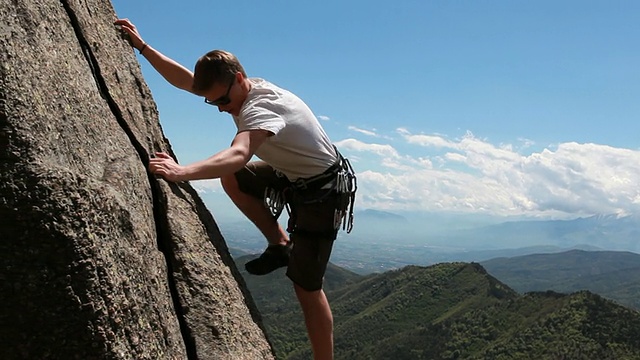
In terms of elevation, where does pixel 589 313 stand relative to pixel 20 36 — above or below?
below

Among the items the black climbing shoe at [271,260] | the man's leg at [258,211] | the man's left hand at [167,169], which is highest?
the man's left hand at [167,169]

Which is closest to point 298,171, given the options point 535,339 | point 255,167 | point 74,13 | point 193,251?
point 255,167

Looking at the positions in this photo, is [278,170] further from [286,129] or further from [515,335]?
[515,335]

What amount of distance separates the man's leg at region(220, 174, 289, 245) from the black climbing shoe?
5.2 inches

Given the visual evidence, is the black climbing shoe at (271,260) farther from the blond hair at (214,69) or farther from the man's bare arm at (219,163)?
the blond hair at (214,69)

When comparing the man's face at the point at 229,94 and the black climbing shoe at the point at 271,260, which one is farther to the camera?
the black climbing shoe at the point at 271,260

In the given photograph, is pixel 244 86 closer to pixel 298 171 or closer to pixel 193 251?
pixel 298 171

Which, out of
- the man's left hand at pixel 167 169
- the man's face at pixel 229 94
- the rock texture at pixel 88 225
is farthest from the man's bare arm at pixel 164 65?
the man's left hand at pixel 167 169

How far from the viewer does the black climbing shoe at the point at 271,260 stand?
7852 mm

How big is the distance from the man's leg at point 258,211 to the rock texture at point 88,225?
3.69 feet

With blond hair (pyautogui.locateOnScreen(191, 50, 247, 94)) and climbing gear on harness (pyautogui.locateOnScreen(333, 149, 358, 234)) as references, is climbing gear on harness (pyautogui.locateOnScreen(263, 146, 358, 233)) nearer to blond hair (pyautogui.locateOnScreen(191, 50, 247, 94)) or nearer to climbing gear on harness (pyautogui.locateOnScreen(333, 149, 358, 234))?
climbing gear on harness (pyautogui.locateOnScreen(333, 149, 358, 234))

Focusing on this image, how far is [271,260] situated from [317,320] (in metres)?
1.23

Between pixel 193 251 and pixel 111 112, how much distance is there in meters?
1.74

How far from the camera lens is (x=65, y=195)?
428 centimetres
